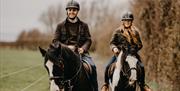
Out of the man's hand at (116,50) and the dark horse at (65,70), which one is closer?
the dark horse at (65,70)

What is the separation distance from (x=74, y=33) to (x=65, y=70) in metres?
1.54

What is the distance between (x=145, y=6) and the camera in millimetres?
25844

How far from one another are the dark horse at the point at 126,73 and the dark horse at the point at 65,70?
1096 mm

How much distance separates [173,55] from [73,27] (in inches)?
345

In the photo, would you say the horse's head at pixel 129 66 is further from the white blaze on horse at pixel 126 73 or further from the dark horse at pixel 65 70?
the dark horse at pixel 65 70

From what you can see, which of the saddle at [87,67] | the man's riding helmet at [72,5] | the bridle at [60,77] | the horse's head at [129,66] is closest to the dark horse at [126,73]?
the horse's head at [129,66]

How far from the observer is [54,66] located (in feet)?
31.5

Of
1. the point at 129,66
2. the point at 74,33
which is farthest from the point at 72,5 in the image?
the point at 129,66

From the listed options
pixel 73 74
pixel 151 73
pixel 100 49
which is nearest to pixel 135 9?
pixel 151 73

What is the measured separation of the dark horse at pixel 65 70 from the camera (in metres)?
9.58

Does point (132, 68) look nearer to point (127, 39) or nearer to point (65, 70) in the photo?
point (127, 39)

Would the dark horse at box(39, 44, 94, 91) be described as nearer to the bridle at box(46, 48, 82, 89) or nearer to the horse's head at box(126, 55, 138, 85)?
the bridle at box(46, 48, 82, 89)

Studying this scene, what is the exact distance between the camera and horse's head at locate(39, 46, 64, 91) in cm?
955

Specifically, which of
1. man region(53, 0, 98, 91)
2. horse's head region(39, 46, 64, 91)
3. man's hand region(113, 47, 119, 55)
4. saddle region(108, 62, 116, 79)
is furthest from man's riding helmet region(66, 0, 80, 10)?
saddle region(108, 62, 116, 79)
